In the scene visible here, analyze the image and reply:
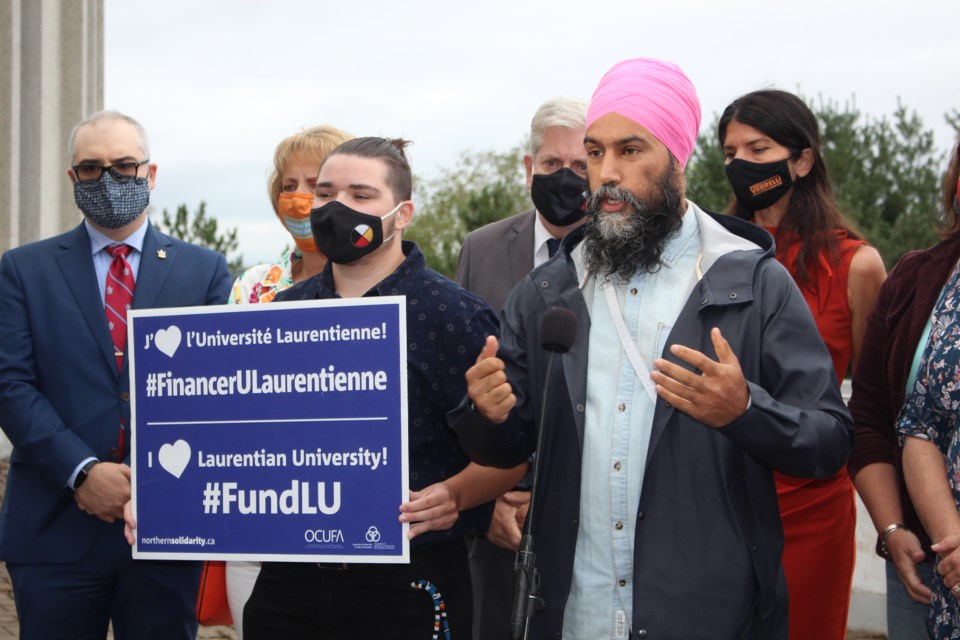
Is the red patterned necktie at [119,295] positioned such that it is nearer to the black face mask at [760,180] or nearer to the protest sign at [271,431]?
the protest sign at [271,431]

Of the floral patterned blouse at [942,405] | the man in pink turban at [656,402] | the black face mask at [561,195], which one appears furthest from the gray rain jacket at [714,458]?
the black face mask at [561,195]

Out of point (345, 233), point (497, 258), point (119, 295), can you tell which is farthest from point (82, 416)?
point (497, 258)

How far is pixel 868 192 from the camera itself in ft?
115

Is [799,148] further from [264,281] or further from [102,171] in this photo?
[102,171]

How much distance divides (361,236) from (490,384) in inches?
37.8

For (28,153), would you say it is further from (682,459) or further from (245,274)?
(682,459)

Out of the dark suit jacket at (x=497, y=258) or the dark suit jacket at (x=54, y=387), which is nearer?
the dark suit jacket at (x=54, y=387)

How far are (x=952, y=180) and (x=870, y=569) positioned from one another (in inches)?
187

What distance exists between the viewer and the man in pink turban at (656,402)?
308cm

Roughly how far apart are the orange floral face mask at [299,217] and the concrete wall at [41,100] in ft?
35.6

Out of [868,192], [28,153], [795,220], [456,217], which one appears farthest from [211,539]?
[456,217]

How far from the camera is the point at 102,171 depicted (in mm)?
4848

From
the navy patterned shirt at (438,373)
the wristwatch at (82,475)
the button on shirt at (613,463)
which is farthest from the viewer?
the wristwatch at (82,475)

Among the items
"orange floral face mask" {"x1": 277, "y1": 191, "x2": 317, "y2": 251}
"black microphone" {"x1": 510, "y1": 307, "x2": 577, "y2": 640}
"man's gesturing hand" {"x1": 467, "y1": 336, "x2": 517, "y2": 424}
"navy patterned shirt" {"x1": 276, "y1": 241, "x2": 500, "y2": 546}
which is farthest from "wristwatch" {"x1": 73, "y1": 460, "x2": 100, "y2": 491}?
"black microphone" {"x1": 510, "y1": 307, "x2": 577, "y2": 640}
